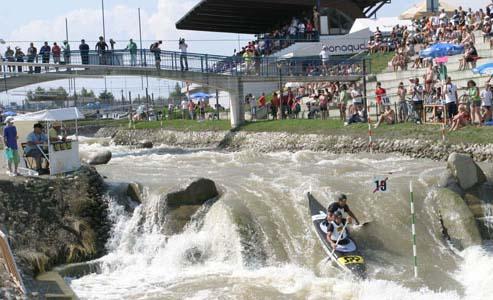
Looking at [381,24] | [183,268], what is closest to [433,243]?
[183,268]

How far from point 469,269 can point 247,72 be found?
2467 centimetres

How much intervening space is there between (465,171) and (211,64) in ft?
68.1

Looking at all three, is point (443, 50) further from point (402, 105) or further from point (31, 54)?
point (31, 54)

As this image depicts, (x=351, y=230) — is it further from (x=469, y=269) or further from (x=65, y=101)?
(x=65, y=101)

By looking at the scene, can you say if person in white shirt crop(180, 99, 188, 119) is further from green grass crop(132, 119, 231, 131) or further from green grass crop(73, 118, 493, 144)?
green grass crop(73, 118, 493, 144)

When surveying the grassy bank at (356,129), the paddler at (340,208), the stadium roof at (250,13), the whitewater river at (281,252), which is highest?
the stadium roof at (250,13)

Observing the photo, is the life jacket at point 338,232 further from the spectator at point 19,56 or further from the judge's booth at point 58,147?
the spectator at point 19,56

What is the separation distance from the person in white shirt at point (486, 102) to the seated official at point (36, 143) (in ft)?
48.9

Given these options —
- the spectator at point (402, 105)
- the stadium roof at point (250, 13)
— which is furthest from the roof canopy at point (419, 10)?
the spectator at point (402, 105)

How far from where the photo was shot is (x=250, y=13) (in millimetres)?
62562

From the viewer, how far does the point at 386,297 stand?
14.3 m

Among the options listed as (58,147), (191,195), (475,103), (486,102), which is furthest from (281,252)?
(475,103)

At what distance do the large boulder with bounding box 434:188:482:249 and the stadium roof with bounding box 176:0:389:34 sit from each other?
3968cm

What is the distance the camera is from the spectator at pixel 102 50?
34500 mm
